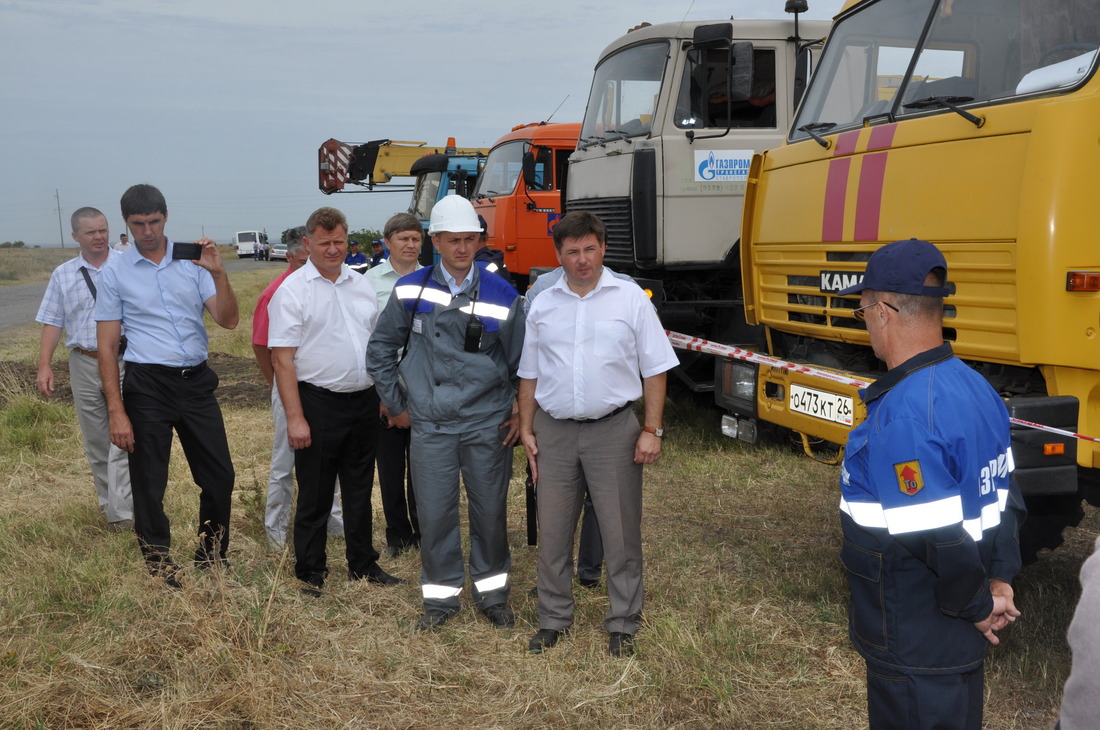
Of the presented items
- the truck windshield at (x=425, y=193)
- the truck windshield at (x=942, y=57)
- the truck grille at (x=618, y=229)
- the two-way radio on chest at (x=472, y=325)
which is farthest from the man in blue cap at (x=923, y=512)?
the truck windshield at (x=425, y=193)

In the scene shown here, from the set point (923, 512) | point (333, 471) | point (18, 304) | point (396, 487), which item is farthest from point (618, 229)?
point (18, 304)

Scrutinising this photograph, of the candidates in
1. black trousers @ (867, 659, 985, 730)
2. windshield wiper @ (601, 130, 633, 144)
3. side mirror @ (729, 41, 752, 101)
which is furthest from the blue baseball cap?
windshield wiper @ (601, 130, 633, 144)

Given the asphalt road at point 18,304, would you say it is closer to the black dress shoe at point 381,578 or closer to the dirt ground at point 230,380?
the dirt ground at point 230,380

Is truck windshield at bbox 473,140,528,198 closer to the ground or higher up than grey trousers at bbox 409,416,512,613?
higher up

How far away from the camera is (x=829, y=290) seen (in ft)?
14.8

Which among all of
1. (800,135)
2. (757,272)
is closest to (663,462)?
(757,272)

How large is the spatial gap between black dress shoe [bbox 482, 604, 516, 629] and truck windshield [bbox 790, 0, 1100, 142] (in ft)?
9.22

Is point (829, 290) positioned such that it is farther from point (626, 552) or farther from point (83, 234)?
point (83, 234)

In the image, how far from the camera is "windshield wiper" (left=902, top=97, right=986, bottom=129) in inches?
147

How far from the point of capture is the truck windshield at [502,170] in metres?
10.5

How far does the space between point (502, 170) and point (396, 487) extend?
6325 millimetres

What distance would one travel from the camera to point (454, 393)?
13.5 feet

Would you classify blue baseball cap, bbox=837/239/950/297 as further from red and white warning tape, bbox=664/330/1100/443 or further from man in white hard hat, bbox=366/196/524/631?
man in white hard hat, bbox=366/196/524/631

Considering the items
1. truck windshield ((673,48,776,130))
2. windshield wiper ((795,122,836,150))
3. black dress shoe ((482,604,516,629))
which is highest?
truck windshield ((673,48,776,130))
